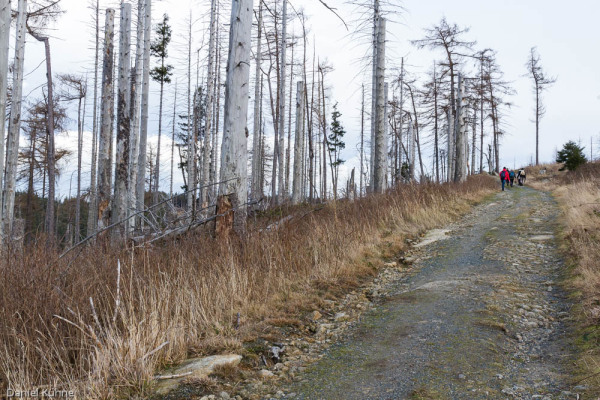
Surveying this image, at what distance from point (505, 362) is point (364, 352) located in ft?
3.97

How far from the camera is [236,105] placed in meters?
5.86

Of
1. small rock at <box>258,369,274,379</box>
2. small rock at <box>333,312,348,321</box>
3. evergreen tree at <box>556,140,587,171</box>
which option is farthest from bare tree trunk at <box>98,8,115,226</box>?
evergreen tree at <box>556,140,587,171</box>

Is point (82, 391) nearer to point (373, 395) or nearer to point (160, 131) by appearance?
point (373, 395)

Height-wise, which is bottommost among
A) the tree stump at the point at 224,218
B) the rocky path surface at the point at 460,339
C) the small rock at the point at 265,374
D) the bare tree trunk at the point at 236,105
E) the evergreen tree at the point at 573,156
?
the small rock at the point at 265,374

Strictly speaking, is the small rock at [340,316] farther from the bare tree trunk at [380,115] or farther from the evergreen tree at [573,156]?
the evergreen tree at [573,156]

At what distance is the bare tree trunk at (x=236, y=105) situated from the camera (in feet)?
19.2

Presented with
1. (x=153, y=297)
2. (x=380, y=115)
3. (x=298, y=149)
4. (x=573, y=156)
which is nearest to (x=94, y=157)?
(x=298, y=149)

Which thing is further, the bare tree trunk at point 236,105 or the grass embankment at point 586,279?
the bare tree trunk at point 236,105

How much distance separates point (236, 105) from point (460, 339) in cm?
433

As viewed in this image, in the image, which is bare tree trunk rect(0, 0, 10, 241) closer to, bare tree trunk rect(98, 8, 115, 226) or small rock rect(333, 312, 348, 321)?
small rock rect(333, 312, 348, 321)

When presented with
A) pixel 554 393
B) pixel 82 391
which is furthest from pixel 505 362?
pixel 82 391

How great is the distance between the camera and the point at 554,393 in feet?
9.18

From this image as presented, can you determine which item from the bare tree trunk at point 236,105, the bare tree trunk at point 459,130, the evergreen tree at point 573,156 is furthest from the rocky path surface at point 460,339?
the evergreen tree at point 573,156

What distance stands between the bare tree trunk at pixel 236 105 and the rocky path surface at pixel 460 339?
2.69 metres
